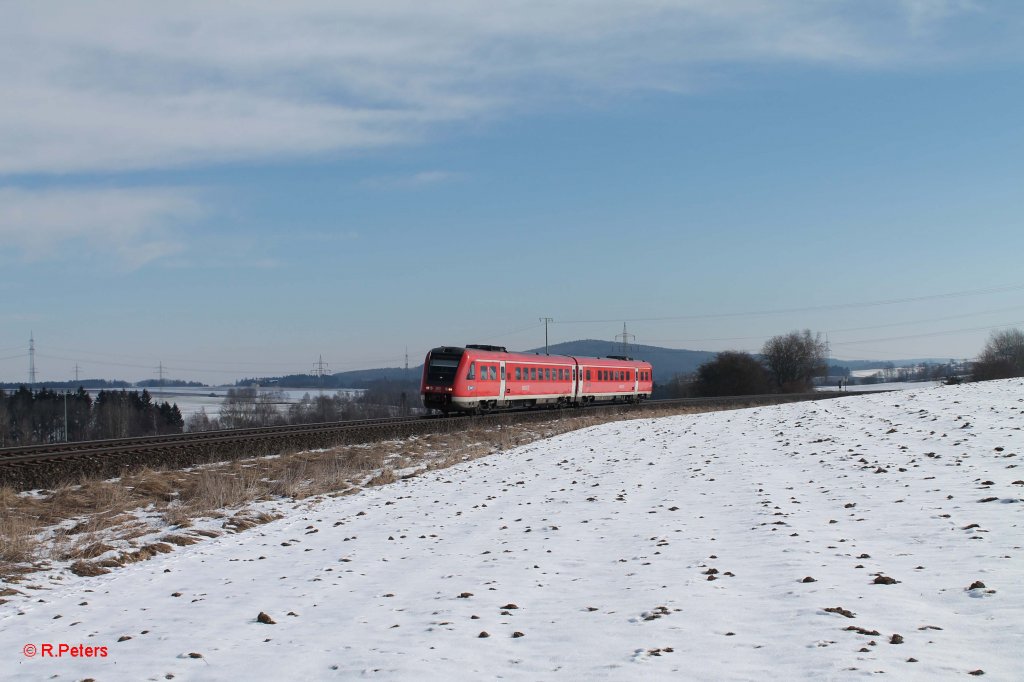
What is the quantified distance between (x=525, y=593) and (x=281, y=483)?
11.6m

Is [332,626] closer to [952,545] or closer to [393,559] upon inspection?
[393,559]

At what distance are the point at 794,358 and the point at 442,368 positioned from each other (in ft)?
306

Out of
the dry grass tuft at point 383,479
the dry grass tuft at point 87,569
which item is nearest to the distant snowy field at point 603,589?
the dry grass tuft at point 87,569

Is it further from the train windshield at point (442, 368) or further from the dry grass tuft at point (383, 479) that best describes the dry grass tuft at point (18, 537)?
the train windshield at point (442, 368)

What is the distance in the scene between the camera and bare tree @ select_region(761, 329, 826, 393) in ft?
387

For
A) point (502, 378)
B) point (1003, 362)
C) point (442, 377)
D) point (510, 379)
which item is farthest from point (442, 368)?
point (1003, 362)

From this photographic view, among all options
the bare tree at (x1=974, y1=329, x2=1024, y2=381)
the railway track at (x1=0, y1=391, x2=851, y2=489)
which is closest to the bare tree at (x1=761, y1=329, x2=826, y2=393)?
the bare tree at (x1=974, y1=329, x2=1024, y2=381)

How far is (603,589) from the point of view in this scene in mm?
7395

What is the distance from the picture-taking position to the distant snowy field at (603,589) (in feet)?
18.0

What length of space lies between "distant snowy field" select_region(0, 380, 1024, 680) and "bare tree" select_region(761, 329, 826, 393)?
10968 centimetres

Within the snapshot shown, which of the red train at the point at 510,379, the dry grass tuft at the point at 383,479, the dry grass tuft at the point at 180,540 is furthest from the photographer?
the red train at the point at 510,379

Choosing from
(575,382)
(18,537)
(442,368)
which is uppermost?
(442,368)

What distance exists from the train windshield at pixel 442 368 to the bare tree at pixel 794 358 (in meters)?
89.4

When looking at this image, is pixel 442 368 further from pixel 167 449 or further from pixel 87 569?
pixel 87 569
